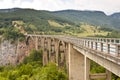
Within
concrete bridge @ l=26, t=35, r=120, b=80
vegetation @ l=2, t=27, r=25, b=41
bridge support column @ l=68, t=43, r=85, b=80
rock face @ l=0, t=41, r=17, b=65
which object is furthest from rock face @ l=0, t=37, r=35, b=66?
bridge support column @ l=68, t=43, r=85, b=80

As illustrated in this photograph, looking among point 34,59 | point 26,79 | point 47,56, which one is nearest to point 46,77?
point 26,79

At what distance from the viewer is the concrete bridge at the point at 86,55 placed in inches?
787

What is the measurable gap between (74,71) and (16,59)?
349ft

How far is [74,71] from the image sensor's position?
48656mm

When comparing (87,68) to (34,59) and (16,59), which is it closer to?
(34,59)

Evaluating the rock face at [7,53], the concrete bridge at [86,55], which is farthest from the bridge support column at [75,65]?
the rock face at [7,53]

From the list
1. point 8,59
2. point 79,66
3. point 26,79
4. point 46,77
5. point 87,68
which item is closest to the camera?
point 87,68

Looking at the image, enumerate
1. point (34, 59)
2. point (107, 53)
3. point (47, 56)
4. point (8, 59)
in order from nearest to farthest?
1. point (107, 53)
2. point (47, 56)
3. point (34, 59)
4. point (8, 59)

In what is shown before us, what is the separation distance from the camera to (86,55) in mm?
31750

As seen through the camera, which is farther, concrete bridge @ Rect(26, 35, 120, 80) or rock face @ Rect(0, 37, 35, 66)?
rock face @ Rect(0, 37, 35, 66)

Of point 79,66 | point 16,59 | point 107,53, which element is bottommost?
point 16,59

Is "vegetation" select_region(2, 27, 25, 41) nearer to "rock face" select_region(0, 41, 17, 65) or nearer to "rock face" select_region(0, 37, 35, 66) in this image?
"rock face" select_region(0, 37, 35, 66)

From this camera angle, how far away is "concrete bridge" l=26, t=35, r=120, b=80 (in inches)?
787

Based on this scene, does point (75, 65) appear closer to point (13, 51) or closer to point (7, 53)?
point (7, 53)
